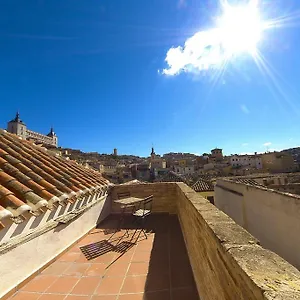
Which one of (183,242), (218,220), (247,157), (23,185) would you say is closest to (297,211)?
(183,242)

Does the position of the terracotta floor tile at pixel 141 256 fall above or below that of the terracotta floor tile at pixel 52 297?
above

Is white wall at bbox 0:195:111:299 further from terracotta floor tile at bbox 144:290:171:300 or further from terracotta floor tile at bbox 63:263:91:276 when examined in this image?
terracotta floor tile at bbox 144:290:171:300

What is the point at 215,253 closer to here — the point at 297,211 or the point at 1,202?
the point at 1,202

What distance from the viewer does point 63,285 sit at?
301 centimetres

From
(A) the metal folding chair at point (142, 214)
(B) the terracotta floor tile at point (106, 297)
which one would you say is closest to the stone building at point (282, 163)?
(A) the metal folding chair at point (142, 214)

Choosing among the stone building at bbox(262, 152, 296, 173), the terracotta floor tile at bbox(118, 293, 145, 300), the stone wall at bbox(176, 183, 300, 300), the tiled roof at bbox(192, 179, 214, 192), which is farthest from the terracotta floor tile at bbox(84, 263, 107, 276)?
the stone building at bbox(262, 152, 296, 173)

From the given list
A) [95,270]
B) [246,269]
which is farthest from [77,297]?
[246,269]

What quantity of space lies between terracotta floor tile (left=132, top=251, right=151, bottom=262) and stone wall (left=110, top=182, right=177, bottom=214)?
318 cm

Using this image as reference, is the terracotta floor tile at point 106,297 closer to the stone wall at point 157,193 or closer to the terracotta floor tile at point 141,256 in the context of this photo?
the terracotta floor tile at point 141,256

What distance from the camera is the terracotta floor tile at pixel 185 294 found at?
2652 millimetres

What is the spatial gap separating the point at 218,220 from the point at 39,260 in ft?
10.3

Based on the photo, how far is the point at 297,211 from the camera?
504cm

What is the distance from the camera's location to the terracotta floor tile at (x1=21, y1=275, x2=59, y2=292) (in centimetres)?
291

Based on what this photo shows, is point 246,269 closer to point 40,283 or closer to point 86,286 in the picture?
point 86,286
